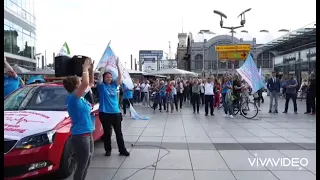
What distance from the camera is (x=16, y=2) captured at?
35.3 m

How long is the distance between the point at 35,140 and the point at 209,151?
3748 mm

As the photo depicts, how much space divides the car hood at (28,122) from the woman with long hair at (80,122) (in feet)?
2.89

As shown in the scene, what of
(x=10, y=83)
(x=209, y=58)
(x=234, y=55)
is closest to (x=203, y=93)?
(x=234, y=55)

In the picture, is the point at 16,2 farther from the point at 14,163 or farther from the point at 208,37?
the point at 208,37

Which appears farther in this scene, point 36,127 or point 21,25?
point 21,25

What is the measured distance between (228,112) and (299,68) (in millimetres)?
14535

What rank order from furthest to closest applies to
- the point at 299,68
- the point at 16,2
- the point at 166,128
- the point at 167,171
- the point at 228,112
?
the point at 16,2, the point at 299,68, the point at 228,112, the point at 166,128, the point at 167,171

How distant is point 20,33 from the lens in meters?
39.4

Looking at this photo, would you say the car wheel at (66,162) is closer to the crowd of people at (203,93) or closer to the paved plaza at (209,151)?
the paved plaza at (209,151)

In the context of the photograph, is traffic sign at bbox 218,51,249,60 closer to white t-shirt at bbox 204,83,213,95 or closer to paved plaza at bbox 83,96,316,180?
white t-shirt at bbox 204,83,213,95

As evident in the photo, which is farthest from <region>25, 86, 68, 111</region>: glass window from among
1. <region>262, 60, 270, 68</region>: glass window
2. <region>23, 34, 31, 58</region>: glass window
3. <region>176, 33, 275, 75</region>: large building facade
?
<region>262, 60, 270, 68</region>: glass window

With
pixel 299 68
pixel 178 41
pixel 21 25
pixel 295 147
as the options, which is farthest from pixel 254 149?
pixel 178 41

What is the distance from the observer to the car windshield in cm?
605

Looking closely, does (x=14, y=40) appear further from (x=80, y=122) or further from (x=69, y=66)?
(x=80, y=122)
